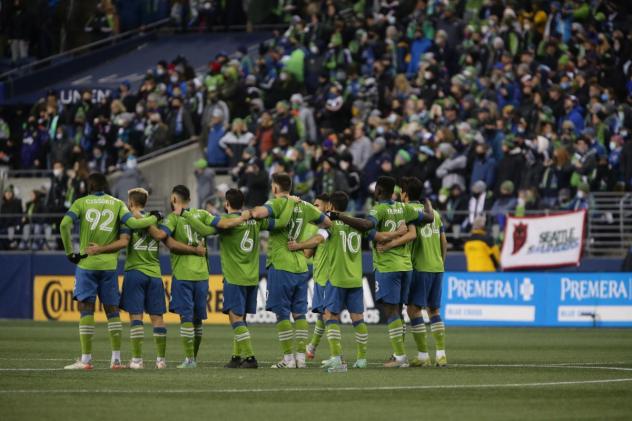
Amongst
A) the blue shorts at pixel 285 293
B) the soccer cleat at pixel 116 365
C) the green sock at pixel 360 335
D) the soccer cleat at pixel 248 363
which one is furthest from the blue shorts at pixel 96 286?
the green sock at pixel 360 335

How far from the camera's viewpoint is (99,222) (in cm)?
1758

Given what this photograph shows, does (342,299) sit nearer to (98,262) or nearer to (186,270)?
(186,270)

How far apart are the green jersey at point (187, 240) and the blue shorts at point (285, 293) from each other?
908mm

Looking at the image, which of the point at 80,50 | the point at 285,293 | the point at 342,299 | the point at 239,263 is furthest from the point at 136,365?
the point at 80,50

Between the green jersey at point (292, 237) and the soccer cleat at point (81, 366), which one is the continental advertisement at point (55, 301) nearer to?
the soccer cleat at point (81, 366)

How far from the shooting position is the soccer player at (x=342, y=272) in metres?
17.5

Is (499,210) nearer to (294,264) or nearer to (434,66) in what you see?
(434,66)

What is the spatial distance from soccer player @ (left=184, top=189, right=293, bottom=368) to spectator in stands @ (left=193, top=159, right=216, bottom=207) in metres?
16.3

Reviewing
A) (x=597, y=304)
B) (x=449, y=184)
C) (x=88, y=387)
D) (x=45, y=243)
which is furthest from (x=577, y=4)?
(x=88, y=387)

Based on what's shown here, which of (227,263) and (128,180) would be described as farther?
(128,180)

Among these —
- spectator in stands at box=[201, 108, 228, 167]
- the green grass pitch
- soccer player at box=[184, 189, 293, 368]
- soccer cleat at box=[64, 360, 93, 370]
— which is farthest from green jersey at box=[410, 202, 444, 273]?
spectator in stands at box=[201, 108, 228, 167]

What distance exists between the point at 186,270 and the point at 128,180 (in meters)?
18.3

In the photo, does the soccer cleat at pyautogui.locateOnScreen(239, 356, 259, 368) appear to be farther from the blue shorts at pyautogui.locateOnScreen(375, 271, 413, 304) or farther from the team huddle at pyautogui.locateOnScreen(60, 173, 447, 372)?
the blue shorts at pyautogui.locateOnScreen(375, 271, 413, 304)

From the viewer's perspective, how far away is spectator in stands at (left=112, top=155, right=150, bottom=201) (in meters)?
35.8
